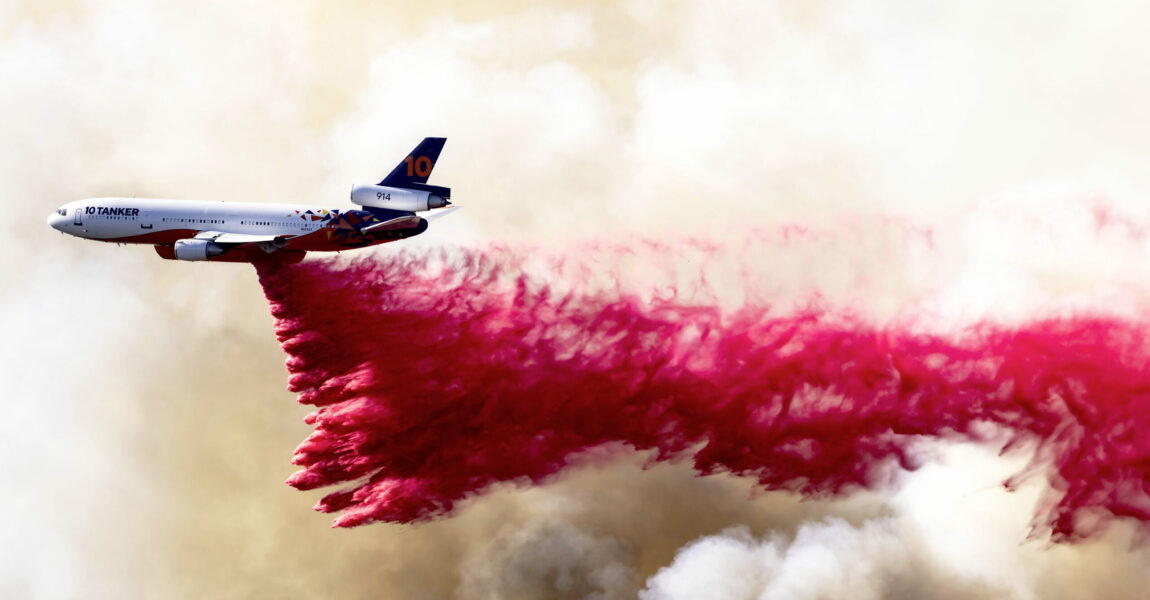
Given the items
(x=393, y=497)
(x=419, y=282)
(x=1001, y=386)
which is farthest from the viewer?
(x=419, y=282)

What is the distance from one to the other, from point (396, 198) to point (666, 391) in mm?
18381

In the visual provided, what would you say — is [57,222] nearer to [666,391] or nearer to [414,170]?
[414,170]

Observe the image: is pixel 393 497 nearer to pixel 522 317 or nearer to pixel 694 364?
pixel 522 317

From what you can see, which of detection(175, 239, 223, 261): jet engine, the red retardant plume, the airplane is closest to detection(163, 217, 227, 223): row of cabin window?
the airplane

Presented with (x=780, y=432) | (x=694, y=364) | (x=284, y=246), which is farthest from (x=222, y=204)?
(x=780, y=432)


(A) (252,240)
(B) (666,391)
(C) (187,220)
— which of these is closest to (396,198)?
(A) (252,240)

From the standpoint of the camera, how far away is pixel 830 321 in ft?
231

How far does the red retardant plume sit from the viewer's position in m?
65.4

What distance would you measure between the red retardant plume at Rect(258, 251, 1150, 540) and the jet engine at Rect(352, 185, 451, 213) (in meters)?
3.41

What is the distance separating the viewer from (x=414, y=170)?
260ft

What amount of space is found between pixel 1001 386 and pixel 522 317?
23.4 m

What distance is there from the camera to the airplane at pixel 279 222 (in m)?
78.6

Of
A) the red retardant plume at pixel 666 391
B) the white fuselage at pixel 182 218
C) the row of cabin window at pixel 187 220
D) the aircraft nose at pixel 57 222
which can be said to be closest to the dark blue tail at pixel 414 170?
the white fuselage at pixel 182 218

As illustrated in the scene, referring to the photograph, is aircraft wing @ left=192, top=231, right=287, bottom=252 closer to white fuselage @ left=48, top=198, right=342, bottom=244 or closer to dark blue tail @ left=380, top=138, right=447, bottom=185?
white fuselage @ left=48, top=198, right=342, bottom=244
